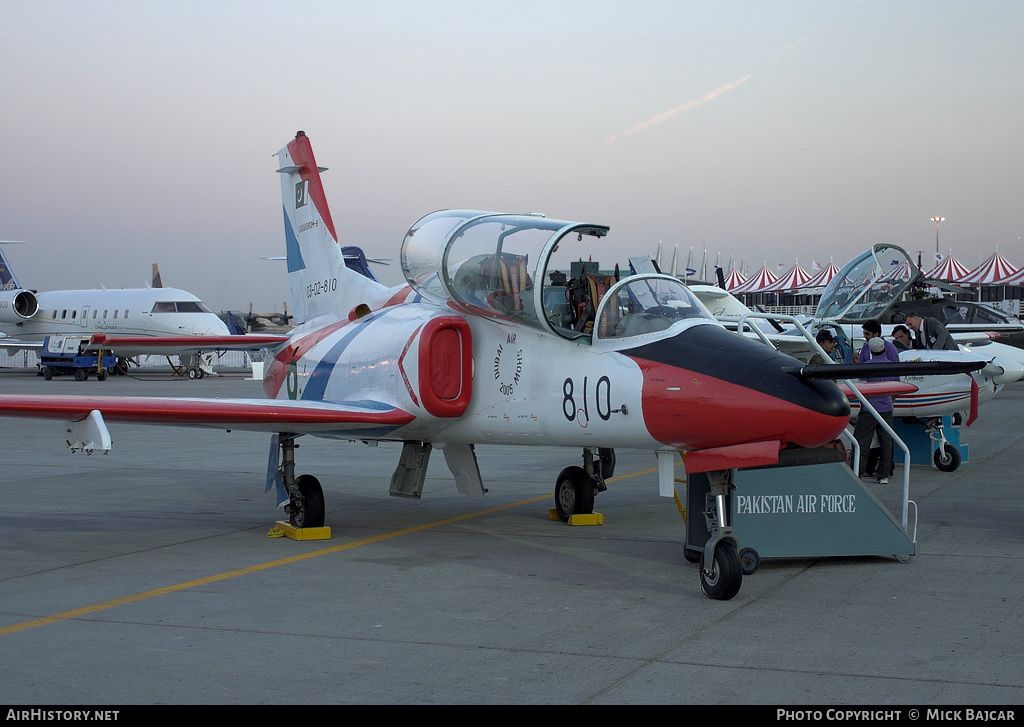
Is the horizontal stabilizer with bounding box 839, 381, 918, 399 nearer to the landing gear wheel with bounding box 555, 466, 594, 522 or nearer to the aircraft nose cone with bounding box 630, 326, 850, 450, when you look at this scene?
the landing gear wheel with bounding box 555, 466, 594, 522

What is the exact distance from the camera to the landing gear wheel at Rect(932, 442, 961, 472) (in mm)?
12891

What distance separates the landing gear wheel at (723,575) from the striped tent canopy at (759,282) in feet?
198

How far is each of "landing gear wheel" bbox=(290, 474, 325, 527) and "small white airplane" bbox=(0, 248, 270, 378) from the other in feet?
94.6

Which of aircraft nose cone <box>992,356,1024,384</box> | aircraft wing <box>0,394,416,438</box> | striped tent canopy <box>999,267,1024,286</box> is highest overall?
striped tent canopy <box>999,267,1024,286</box>

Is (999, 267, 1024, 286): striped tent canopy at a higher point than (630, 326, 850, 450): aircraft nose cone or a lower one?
higher

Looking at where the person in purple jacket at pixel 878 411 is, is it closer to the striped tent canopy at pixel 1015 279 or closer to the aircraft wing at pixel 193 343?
the aircraft wing at pixel 193 343

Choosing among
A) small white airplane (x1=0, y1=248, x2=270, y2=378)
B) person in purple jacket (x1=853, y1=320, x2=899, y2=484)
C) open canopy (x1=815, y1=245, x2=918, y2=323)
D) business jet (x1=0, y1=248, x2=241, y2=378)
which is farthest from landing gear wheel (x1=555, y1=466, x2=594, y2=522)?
business jet (x1=0, y1=248, x2=241, y2=378)

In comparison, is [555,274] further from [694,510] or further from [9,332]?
[9,332]

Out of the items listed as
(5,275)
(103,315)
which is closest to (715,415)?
(103,315)

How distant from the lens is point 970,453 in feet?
49.2

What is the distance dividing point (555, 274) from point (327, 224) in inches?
183

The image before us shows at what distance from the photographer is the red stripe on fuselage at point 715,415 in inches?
232

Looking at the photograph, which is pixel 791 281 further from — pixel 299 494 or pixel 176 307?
pixel 299 494

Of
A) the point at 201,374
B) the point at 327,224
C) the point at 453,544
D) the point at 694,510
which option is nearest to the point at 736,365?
the point at 694,510
